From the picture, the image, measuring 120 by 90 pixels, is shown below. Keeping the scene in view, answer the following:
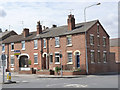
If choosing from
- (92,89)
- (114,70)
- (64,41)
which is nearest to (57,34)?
(64,41)

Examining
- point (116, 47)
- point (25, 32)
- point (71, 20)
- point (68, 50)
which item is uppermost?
point (71, 20)

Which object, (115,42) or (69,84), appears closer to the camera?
(69,84)

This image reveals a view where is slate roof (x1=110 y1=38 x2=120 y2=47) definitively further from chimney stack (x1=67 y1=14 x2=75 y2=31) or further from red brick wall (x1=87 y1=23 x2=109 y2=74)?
chimney stack (x1=67 y1=14 x2=75 y2=31)

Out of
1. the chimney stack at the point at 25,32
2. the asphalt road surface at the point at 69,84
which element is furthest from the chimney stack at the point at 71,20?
the asphalt road surface at the point at 69,84

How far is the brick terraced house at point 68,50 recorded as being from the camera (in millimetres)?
32281

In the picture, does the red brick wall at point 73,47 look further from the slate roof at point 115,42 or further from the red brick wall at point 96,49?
the slate roof at point 115,42

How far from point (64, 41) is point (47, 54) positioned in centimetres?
467

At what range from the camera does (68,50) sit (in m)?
34.0

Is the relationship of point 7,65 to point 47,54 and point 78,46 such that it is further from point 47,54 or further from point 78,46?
point 78,46

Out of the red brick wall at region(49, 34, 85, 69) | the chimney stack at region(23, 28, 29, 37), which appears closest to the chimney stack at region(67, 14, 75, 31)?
the red brick wall at region(49, 34, 85, 69)

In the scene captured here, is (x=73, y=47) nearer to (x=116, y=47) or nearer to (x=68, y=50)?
(x=68, y=50)

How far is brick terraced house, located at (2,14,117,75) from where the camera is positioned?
32281 millimetres

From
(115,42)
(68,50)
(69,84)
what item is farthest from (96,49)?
(115,42)

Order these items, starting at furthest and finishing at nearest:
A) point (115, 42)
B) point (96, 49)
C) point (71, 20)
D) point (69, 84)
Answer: point (115, 42), point (71, 20), point (96, 49), point (69, 84)
